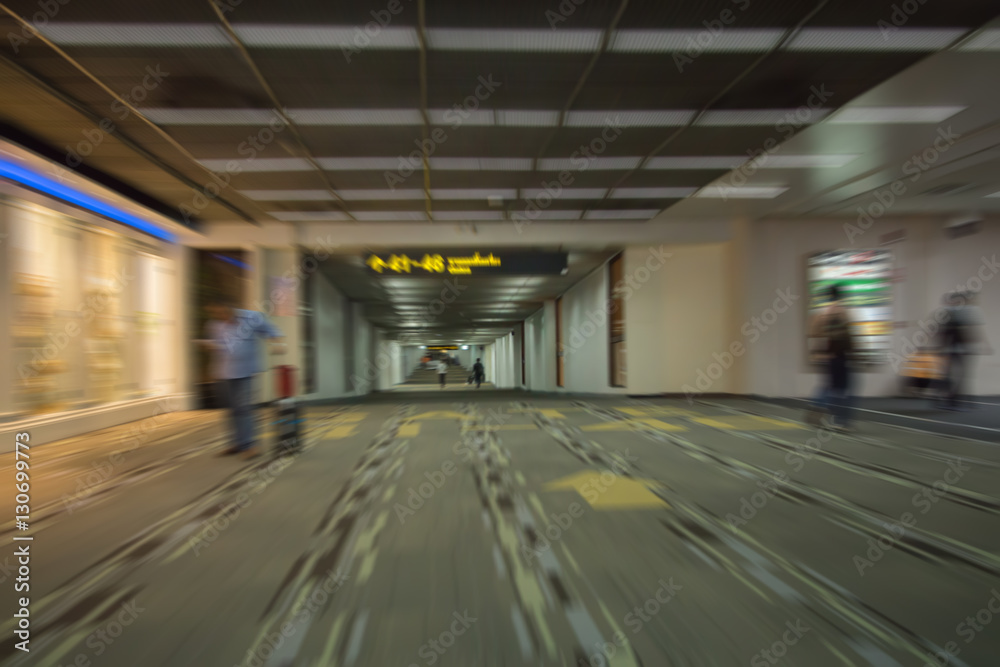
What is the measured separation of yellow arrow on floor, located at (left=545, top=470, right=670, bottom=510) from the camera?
358cm

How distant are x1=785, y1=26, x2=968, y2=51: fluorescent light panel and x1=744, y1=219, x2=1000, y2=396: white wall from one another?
6284 mm

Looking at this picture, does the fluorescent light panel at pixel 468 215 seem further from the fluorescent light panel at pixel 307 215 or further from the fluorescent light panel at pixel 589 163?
the fluorescent light panel at pixel 589 163

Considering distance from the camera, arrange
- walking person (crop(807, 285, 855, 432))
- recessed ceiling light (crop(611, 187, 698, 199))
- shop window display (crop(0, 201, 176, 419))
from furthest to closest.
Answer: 1. recessed ceiling light (crop(611, 187, 698, 199))
2. shop window display (crop(0, 201, 176, 419))
3. walking person (crop(807, 285, 855, 432))

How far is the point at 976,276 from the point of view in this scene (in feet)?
33.0

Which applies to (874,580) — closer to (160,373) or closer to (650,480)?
(650,480)

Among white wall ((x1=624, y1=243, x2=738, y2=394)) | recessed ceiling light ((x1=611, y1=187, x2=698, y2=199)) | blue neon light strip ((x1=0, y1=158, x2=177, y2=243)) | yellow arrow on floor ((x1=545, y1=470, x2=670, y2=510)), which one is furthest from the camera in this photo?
white wall ((x1=624, y1=243, x2=738, y2=394))

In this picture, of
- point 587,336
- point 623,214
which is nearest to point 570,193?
point 623,214

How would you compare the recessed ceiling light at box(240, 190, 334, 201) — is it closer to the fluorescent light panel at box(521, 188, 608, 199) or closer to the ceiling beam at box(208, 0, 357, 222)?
the ceiling beam at box(208, 0, 357, 222)

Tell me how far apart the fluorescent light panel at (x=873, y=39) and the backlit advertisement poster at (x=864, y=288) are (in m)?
6.39

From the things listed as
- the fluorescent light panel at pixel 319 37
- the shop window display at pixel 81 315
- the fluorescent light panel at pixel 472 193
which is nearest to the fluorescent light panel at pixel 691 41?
the fluorescent light panel at pixel 319 37

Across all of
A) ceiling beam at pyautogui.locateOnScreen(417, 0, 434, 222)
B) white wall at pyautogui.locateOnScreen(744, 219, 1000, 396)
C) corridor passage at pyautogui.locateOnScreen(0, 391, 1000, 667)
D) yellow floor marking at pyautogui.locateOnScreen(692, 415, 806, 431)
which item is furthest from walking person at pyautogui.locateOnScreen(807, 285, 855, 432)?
ceiling beam at pyautogui.locateOnScreen(417, 0, 434, 222)

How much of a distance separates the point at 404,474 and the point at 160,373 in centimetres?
842

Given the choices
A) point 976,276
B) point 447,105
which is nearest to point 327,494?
point 447,105

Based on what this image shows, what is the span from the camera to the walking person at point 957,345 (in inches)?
299
